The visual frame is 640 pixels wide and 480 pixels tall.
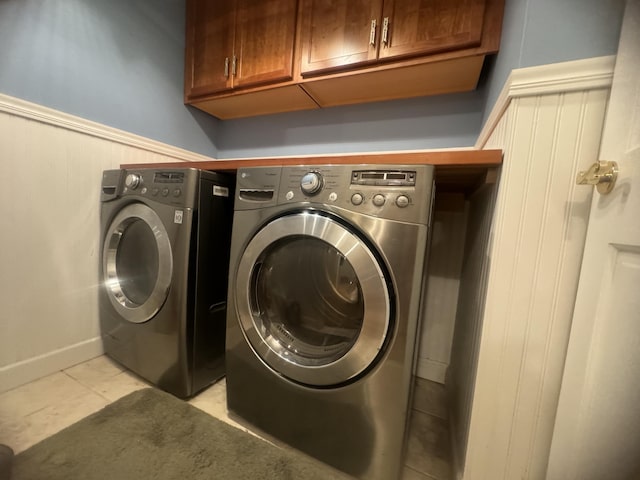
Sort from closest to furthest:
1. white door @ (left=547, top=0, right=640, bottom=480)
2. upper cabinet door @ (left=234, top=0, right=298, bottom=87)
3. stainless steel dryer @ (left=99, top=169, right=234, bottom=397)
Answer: white door @ (left=547, top=0, right=640, bottom=480)
stainless steel dryer @ (left=99, top=169, right=234, bottom=397)
upper cabinet door @ (left=234, top=0, right=298, bottom=87)

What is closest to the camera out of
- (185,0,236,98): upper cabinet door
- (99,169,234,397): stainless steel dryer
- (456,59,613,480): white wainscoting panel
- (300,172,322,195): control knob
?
(456,59,613,480): white wainscoting panel

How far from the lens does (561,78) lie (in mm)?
543

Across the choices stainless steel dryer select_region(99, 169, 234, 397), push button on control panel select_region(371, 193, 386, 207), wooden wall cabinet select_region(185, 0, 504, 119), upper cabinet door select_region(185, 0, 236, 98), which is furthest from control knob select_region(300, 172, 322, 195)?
upper cabinet door select_region(185, 0, 236, 98)

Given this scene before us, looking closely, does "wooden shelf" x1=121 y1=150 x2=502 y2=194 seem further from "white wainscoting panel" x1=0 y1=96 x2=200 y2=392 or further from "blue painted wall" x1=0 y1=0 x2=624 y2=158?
"white wainscoting panel" x1=0 y1=96 x2=200 y2=392

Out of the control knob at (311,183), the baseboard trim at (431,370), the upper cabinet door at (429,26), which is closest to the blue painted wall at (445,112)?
the upper cabinet door at (429,26)

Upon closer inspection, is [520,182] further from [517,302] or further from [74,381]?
[74,381]

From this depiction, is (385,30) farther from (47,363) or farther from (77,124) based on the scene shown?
(47,363)

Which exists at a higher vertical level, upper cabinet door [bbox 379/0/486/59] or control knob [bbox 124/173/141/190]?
upper cabinet door [bbox 379/0/486/59]

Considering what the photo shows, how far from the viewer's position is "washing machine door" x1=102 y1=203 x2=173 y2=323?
956 millimetres

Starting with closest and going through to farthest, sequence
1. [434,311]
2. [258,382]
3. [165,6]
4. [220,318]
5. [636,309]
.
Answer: [636,309]
[258,382]
[220,318]
[434,311]
[165,6]

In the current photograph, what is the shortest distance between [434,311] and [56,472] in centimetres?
151

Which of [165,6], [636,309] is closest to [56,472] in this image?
[636,309]

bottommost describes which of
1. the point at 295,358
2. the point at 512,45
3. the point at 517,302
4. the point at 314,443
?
the point at 314,443

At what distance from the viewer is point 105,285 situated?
1.15 metres
